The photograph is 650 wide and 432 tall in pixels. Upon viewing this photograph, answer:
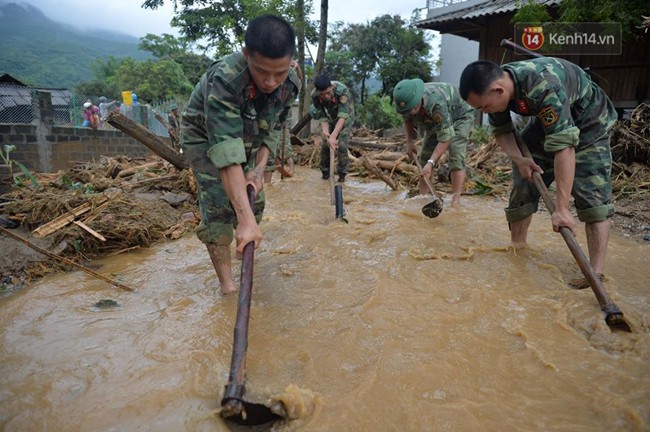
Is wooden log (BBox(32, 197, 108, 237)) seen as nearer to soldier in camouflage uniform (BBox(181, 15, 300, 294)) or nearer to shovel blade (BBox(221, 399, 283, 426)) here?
soldier in camouflage uniform (BBox(181, 15, 300, 294))

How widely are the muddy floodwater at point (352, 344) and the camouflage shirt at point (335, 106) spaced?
3.63m

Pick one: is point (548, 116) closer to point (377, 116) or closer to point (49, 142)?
point (49, 142)

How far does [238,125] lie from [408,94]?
104 inches

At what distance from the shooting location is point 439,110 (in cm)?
464

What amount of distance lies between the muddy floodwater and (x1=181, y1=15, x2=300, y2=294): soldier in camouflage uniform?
550 mm

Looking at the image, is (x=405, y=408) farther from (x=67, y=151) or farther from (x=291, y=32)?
(x=67, y=151)

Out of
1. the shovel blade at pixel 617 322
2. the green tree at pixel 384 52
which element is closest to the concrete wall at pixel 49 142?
the shovel blade at pixel 617 322

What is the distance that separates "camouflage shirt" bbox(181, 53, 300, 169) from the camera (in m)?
2.18

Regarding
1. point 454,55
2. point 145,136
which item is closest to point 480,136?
point 145,136

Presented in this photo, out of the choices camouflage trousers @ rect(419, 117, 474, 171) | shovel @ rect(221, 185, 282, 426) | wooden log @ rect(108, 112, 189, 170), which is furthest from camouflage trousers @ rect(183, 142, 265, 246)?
camouflage trousers @ rect(419, 117, 474, 171)

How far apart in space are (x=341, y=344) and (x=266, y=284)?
1017 millimetres

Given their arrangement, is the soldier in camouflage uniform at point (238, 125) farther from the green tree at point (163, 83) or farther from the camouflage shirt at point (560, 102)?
the green tree at point (163, 83)

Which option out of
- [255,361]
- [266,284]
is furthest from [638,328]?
[266,284]

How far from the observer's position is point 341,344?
2156 mm
